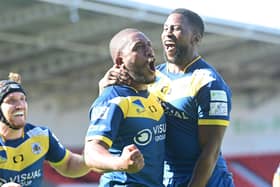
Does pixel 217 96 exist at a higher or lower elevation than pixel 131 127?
higher

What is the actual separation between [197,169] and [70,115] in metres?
12.9

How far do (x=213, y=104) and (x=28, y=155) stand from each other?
1.54 meters

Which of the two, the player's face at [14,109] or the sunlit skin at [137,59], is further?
the player's face at [14,109]

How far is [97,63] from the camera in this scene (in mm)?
16938

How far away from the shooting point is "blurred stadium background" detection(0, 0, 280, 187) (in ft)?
45.4

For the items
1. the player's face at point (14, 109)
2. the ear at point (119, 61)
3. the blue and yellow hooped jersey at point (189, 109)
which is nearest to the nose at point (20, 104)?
the player's face at point (14, 109)

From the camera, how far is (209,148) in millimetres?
4652

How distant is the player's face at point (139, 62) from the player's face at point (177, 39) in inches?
17.2

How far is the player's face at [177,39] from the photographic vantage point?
15.6ft

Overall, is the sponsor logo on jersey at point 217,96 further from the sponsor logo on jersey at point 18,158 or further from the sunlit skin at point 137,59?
the sponsor logo on jersey at point 18,158

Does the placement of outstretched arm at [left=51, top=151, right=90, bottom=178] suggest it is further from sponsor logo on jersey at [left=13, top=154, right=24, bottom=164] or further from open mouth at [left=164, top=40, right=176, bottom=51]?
open mouth at [left=164, top=40, right=176, bottom=51]

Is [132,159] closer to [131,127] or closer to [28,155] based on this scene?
[131,127]

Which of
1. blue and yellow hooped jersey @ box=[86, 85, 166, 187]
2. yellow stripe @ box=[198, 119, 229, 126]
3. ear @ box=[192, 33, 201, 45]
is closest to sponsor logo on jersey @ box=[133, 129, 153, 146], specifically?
blue and yellow hooped jersey @ box=[86, 85, 166, 187]

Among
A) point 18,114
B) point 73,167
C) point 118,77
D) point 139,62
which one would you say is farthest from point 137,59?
point 73,167
